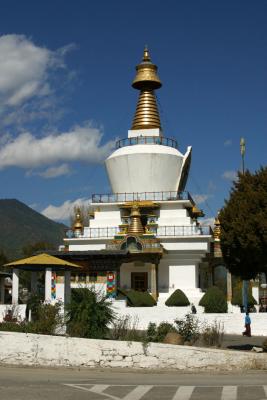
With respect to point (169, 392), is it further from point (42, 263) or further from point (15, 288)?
point (15, 288)

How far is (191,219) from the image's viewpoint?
50500mm

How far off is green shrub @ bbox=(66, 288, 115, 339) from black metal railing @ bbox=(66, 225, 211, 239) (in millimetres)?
25258

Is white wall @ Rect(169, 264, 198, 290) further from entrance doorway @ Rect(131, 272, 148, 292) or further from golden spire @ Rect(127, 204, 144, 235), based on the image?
golden spire @ Rect(127, 204, 144, 235)

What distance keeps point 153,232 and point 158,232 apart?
56 cm

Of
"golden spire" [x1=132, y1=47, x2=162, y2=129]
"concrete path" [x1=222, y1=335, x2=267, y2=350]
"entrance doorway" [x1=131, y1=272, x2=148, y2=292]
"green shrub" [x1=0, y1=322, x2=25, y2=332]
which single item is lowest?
"concrete path" [x1=222, y1=335, x2=267, y2=350]

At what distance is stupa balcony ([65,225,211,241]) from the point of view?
4673 centimetres

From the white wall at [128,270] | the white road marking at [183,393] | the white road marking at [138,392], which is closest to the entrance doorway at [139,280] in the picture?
the white wall at [128,270]

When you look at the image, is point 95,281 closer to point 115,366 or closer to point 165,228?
point 165,228

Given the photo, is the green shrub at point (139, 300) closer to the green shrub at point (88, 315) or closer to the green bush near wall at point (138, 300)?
the green bush near wall at point (138, 300)

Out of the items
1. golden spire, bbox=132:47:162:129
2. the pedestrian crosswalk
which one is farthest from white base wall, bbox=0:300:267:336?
golden spire, bbox=132:47:162:129

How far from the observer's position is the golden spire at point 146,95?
54.8 m

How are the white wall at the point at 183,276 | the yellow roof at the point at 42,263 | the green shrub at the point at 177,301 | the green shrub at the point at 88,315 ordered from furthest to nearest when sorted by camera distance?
the white wall at the point at 183,276, the green shrub at the point at 177,301, the yellow roof at the point at 42,263, the green shrub at the point at 88,315

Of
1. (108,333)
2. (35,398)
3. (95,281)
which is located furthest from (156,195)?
(35,398)

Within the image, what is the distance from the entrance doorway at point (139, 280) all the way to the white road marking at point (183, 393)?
104ft
